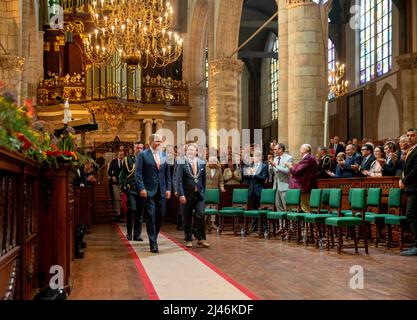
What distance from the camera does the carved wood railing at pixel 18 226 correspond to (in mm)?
3555

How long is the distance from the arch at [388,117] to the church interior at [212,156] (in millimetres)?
65

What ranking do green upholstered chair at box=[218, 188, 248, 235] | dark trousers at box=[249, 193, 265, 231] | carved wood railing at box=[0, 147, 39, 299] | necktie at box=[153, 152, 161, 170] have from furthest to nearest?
dark trousers at box=[249, 193, 265, 231]
green upholstered chair at box=[218, 188, 248, 235]
necktie at box=[153, 152, 161, 170]
carved wood railing at box=[0, 147, 39, 299]

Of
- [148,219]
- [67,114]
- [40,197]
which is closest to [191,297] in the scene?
[40,197]

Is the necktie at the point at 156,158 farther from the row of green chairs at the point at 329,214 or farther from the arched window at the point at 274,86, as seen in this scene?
the arched window at the point at 274,86

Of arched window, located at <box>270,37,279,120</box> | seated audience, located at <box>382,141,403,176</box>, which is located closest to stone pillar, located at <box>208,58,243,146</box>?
seated audience, located at <box>382,141,403,176</box>

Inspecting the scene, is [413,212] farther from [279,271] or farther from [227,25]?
[227,25]

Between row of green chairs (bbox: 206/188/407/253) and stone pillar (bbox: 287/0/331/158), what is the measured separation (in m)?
1.67

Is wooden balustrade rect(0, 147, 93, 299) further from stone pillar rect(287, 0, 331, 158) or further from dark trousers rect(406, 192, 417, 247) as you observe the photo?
stone pillar rect(287, 0, 331, 158)

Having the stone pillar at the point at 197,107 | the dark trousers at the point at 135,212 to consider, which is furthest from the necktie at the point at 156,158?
the stone pillar at the point at 197,107

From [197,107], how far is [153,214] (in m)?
17.8

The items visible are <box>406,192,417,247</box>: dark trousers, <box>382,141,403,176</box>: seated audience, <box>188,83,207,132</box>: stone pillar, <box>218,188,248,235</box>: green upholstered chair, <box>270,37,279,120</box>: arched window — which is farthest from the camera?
<box>270,37,279,120</box>: arched window

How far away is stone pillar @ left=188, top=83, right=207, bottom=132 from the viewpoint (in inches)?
1019

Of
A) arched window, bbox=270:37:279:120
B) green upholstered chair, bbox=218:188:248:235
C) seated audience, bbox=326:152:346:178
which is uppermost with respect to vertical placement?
arched window, bbox=270:37:279:120

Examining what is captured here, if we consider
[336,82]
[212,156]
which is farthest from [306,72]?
[336,82]
